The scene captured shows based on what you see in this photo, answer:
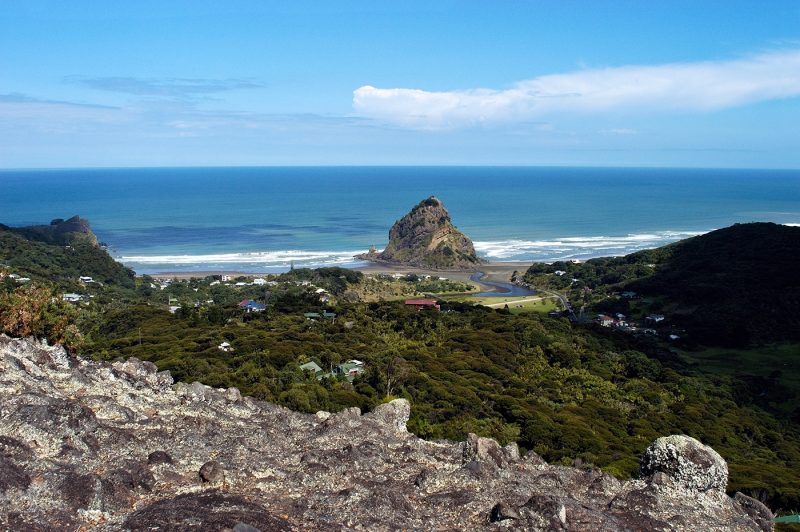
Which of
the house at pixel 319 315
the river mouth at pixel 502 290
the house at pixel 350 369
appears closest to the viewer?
the house at pixel 350 369

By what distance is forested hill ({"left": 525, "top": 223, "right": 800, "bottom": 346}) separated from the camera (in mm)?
67188

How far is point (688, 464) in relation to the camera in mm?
15445

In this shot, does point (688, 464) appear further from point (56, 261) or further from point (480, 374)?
point (56, 261)

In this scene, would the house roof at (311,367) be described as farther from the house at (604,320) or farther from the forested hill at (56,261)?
the forested hill at (56,261)

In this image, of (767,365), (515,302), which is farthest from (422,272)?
(767,365)

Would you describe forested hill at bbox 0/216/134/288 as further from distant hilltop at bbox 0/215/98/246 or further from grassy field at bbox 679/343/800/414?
grassy field at bbox 679/343/800/414

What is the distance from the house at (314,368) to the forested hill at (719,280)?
45.5 metres

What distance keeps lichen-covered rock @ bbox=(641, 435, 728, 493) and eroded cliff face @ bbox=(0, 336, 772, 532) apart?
30 millimetres

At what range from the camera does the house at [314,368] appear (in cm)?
3462

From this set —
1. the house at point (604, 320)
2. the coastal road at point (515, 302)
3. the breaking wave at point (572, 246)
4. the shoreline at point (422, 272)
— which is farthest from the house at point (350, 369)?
the breaking wave at point (572, 246)

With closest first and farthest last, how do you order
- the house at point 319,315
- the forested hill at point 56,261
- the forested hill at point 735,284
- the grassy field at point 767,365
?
the grassy field at point 767,365, the house at point 319,315, the forested hill at point 735,284, the forested hill at point 56,261

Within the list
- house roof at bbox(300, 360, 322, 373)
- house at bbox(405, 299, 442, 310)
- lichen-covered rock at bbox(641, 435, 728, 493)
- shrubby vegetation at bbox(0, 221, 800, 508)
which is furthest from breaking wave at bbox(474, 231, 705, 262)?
lichen-covered rock at bbox(641, 435, 728, 493)

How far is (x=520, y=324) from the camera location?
52656mm

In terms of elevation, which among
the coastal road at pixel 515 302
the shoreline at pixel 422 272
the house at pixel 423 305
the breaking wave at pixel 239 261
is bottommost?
the coastal road at pixel 515 302
